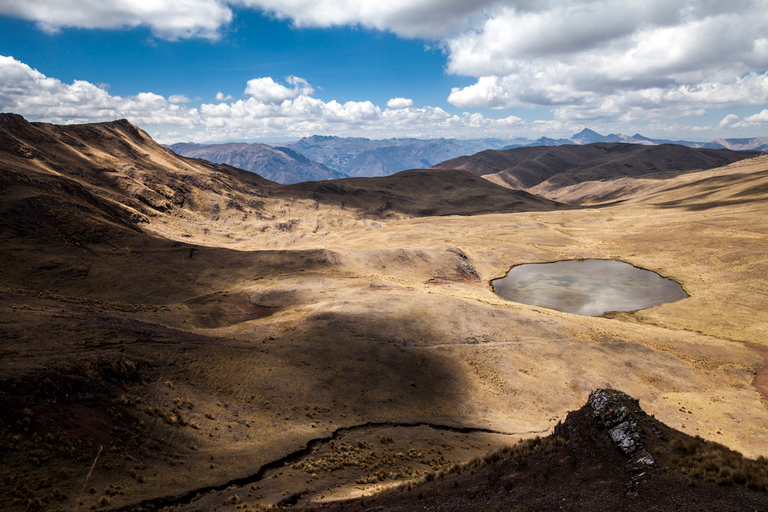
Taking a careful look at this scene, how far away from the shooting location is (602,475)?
16500 mm

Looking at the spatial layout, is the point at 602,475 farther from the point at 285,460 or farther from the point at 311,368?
the point at 311,368

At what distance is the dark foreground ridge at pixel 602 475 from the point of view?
45.0 feet

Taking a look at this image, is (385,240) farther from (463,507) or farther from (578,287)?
(463,507)

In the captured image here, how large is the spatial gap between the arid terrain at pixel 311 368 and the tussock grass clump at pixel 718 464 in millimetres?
219

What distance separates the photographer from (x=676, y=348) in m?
50.7

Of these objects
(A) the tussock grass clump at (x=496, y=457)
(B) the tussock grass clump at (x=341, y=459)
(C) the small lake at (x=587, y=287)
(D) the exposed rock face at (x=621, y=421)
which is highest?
(D) the exposed rock face at (x=621, y=421)

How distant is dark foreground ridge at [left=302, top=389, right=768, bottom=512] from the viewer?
13.7m

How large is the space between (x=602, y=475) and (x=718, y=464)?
424cm

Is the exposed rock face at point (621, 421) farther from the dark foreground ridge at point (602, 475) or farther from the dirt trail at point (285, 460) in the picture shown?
the dirt trail at point (285, 460)

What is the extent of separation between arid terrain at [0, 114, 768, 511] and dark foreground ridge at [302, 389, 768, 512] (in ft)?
0.56

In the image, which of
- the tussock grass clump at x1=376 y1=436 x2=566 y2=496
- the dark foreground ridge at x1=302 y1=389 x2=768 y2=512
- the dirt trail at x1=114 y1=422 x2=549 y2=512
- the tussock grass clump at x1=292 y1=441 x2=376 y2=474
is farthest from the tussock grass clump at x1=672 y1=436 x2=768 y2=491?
the tussock grass clump at x1=292 y1=441 x2=376 y2=474

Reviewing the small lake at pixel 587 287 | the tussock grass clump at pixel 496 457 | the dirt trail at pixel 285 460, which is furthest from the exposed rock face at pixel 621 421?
the small lake at pixel 587 287

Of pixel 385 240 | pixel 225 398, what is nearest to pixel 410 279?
pixel 385 240

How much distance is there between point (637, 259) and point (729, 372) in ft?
205
